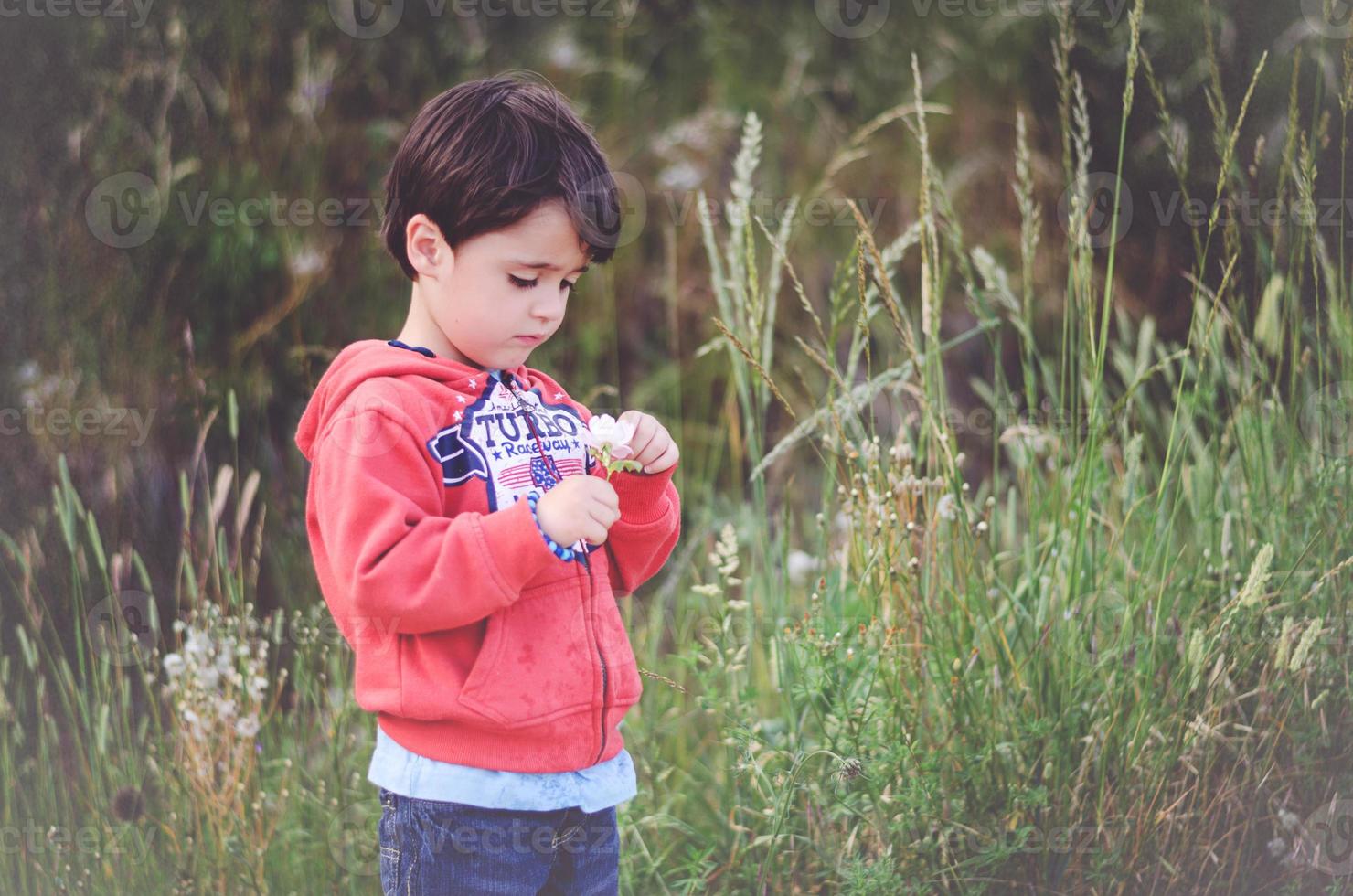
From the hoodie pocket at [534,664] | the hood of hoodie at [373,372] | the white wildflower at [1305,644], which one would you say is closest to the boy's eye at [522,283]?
the hood of hoodie at [373,372]

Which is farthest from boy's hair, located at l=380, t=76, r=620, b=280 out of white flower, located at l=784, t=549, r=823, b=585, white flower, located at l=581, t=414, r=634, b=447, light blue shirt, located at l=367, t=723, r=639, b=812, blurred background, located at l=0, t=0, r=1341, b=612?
white flower, located at l=784, t=549, r=823, b=585

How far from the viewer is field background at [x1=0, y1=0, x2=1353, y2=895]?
2.08 meters

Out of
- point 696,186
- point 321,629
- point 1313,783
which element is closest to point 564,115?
point 321,629

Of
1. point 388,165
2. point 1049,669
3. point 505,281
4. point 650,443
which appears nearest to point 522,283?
point 505,281

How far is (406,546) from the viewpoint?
1.42 meters

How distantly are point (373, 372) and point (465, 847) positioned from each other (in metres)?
0.57

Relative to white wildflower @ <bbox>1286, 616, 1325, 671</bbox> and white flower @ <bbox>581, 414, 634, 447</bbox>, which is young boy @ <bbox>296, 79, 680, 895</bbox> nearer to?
white flower @ <bbox>581, 414, 634, 447</bbox>

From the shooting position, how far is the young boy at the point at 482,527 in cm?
144

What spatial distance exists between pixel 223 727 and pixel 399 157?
121 centimetres

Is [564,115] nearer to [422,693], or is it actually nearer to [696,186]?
[422,693]

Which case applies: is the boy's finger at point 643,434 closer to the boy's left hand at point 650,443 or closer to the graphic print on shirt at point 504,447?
the boy's left hand at point 650,443

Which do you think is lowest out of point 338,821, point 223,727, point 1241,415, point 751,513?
point 338,821

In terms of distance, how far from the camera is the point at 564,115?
1661 millimetres

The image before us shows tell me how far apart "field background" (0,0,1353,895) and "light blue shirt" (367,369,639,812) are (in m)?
0.46
